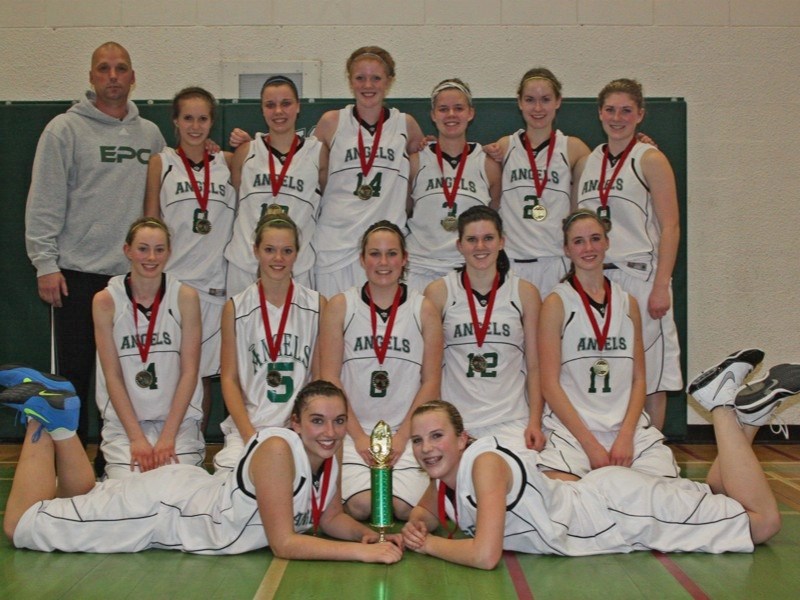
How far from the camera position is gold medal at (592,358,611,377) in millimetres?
4949

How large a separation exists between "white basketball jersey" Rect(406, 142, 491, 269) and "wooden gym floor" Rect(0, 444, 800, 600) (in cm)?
225

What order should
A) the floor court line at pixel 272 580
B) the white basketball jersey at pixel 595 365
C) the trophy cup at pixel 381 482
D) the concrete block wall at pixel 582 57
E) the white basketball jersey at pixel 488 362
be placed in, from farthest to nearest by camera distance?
1. the concrete block wall at pixel 582 57
2. the white basketball jersey at pixel 488 362
3. the white basketball jersey at pixel 595 365
4. the trophy cup at pixel 381 482
5. the floor court line at pixel 272 580

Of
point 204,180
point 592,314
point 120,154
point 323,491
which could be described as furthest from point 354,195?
point 323,491

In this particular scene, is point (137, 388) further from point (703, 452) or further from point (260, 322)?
point (703, 452)

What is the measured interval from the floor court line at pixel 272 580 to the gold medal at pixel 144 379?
1532 mm

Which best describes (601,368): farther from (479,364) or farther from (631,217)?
(631,217)

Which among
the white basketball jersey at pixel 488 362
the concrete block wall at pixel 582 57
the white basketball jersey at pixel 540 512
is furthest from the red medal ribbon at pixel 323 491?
the concrete block wall at pixel 582 57

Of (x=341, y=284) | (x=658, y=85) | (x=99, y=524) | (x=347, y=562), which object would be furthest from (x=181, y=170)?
(x=658, y=85)

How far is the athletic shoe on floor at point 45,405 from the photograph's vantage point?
416 centimetres

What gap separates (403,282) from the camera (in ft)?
18.4

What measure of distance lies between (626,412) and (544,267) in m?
1.26

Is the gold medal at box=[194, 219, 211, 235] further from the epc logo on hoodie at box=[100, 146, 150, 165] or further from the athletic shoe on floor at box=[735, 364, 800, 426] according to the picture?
the athletic shoe on floor at box=[735, 364, 800, 426]

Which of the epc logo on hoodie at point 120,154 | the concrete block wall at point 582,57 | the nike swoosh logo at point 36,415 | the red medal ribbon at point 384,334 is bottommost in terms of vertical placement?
the nike swoosh logo at point 36,415

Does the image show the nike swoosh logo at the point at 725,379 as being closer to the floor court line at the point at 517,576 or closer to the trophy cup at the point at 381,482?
the floor court line at the point at 517,576
